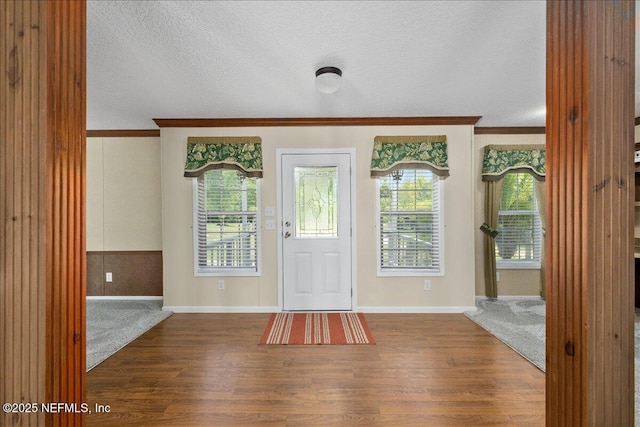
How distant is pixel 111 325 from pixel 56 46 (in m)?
3.39

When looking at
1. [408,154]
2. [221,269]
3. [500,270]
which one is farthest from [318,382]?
[500,270]

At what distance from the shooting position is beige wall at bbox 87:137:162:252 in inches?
173

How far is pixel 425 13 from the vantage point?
6.22 feet

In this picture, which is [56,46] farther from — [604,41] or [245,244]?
[245,244]

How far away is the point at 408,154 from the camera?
12.7 feet

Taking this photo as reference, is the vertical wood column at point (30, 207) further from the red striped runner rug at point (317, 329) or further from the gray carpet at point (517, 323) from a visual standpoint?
the gray carpet at point (517, 323)

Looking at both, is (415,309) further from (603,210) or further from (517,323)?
(603,210)

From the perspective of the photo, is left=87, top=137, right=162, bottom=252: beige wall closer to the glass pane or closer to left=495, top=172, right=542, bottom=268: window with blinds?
the glass pane

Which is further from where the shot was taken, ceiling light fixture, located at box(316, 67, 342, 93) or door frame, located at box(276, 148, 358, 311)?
door frame, located at box(276, 148, 358, 311)

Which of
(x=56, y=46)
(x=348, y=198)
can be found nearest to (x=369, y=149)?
(x=348, y=198)

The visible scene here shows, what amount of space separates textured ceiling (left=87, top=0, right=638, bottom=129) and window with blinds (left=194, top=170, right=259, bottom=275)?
0.88m

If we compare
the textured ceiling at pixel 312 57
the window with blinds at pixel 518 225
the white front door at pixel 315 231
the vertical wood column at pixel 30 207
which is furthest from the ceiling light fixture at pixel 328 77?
the window with blinds at pixel 518 225

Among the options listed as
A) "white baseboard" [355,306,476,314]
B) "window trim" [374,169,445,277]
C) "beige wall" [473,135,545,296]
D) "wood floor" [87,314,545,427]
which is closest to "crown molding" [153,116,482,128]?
"beige wall" [473,135,545,296]

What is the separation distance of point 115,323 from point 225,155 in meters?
2.33
